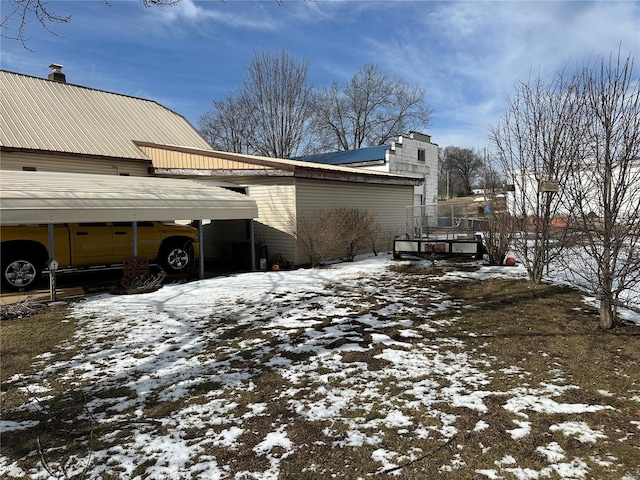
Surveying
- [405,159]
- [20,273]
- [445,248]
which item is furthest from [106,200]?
[405,159]

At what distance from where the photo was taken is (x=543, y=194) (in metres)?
8.89

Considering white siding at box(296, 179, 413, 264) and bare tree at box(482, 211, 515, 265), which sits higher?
white siding at box(296, 179, 413, 264)

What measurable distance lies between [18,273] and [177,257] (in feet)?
12.1

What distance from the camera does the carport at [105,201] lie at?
25.8ft

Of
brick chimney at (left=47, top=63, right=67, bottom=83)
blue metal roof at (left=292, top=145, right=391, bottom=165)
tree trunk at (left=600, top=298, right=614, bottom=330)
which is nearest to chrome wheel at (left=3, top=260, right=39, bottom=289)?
tree trunk at (left=600, top=298, right=614, bottom=330)

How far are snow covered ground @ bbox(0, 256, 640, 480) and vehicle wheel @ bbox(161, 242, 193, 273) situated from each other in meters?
3.37

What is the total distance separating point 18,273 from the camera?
344 inches

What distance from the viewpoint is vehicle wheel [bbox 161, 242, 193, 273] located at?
1123 cm

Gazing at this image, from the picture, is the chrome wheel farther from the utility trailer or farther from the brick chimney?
the brick chimney

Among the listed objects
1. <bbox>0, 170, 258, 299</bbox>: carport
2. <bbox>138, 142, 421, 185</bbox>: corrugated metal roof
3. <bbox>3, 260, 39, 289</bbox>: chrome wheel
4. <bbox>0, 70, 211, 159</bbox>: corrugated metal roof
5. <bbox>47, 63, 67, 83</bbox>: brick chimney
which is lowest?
<bbox>3, 260, 39, 289</bbox>: chrome wheel

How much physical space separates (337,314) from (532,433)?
4043mm

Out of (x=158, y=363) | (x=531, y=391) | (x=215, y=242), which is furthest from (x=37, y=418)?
(x=215, y=242)

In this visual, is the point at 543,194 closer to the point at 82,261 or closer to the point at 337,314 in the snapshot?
the point at 337,314

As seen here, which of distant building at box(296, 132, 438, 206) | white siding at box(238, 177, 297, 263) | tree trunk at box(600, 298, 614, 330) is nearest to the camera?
tree trunk at box(600, 298, 614, 330)
